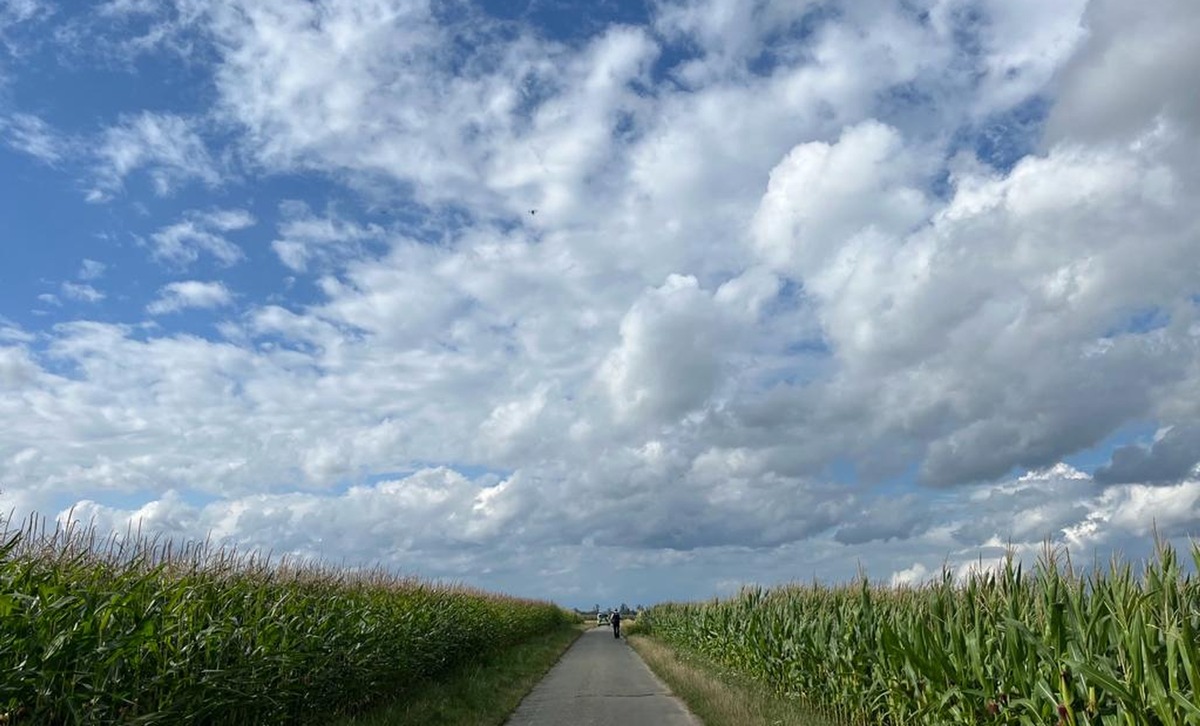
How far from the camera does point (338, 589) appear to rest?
16.8 meters

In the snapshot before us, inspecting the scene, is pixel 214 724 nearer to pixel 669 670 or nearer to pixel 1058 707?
pixel 1058 707

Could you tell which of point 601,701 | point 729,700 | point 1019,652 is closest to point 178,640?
point 1019,652

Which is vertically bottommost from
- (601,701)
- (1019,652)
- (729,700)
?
(601,701)

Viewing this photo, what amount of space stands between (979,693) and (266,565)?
38.1 ft

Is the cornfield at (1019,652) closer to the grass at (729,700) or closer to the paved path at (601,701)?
the grass at (729,700)

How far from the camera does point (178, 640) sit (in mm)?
7859

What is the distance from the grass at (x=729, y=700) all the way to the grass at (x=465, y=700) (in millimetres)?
3731

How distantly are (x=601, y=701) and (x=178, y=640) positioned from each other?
1178cm

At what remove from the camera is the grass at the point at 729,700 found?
518 inches

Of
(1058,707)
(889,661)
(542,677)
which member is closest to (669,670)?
(542,677)

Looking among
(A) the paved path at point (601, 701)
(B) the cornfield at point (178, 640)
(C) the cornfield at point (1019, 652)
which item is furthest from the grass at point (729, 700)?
(B) the cornfield at point (178, 640)

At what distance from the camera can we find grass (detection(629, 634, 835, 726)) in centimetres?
1316

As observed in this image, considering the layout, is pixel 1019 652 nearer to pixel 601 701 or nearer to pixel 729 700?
pixel 729 700

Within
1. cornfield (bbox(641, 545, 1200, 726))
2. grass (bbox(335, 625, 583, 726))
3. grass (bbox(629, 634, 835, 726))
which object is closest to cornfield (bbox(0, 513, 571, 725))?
grass (bbox(335, 625, 583, 726))
